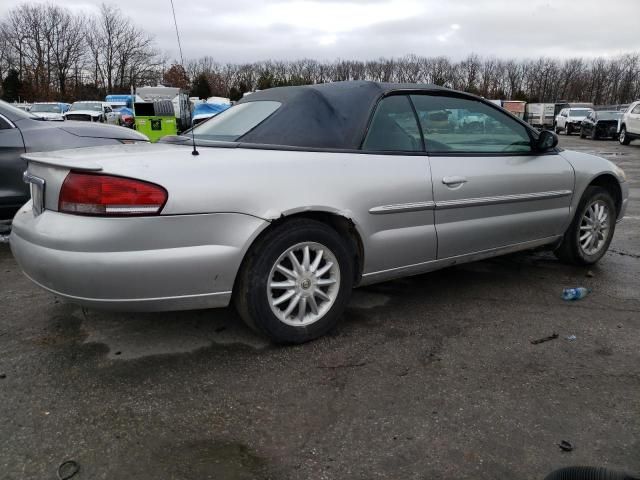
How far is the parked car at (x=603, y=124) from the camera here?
2673 cm

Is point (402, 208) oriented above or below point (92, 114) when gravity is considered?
below

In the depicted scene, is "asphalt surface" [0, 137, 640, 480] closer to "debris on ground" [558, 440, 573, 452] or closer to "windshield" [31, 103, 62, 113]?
"debris on ground" [558, 440, 573, 452]

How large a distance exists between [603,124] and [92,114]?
24.8m

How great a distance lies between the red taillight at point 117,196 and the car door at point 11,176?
3.05 m

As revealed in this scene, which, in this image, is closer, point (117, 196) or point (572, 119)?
point (117, 196)

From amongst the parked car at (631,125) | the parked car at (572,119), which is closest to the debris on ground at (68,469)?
the parked car at (631,125)

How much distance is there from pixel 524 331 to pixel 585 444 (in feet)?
3.78

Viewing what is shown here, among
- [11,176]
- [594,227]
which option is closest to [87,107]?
[11,176]

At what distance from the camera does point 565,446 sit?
2139 millimetres

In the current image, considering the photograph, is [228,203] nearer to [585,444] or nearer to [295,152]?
[295,152]

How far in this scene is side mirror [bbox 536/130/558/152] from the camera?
13.3 ft

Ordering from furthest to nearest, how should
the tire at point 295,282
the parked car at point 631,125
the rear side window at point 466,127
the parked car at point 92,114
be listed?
the parked car at point 92,114
the parked car at point 631,125
the rear side window at point 466,127
the tire at point 295,282

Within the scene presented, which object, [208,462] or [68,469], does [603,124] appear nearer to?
[208,462]

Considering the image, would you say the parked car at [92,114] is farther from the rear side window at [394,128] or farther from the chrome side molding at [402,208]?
the chrome side molding at [402,208]
